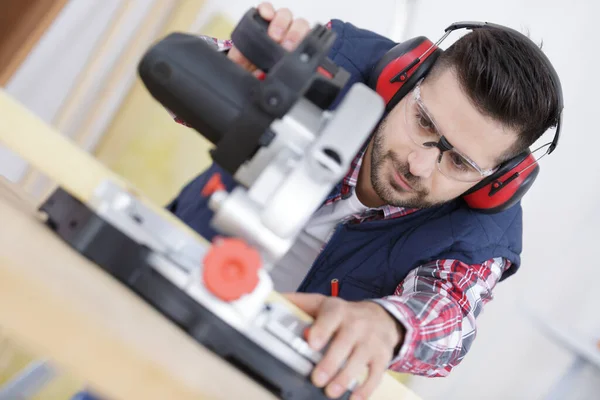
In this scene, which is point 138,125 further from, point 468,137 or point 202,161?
point 468,137

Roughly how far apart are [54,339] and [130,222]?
14 centimetres

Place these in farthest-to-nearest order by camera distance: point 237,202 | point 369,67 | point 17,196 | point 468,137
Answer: point 369,67
point 468,137
point 17,196
point 237,202

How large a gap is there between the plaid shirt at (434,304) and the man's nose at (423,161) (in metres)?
0.15

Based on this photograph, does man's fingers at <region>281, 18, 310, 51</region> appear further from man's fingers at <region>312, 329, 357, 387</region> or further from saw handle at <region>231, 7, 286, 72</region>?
man's fingers at <region>312, 329, 357, 387</region>

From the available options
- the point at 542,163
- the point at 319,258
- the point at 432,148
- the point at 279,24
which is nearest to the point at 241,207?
the point at 279,24

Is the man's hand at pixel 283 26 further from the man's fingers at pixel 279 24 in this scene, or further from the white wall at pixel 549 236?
the white wall at pixel 549 236

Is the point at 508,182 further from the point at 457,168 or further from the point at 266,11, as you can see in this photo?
the point at 266,11

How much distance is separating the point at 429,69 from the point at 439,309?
491mm

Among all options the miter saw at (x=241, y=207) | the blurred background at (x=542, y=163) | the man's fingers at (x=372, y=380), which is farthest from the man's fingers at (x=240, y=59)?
the blurred background at (x=542, y=163)

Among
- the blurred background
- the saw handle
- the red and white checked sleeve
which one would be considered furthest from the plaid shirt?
the blurred background

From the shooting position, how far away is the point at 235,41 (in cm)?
70

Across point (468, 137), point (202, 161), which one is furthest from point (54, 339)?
point (202, 161)

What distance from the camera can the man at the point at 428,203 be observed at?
90 centimetres

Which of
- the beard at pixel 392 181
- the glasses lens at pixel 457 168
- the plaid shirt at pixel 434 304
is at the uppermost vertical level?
the glasses lens at pixel 457 168
